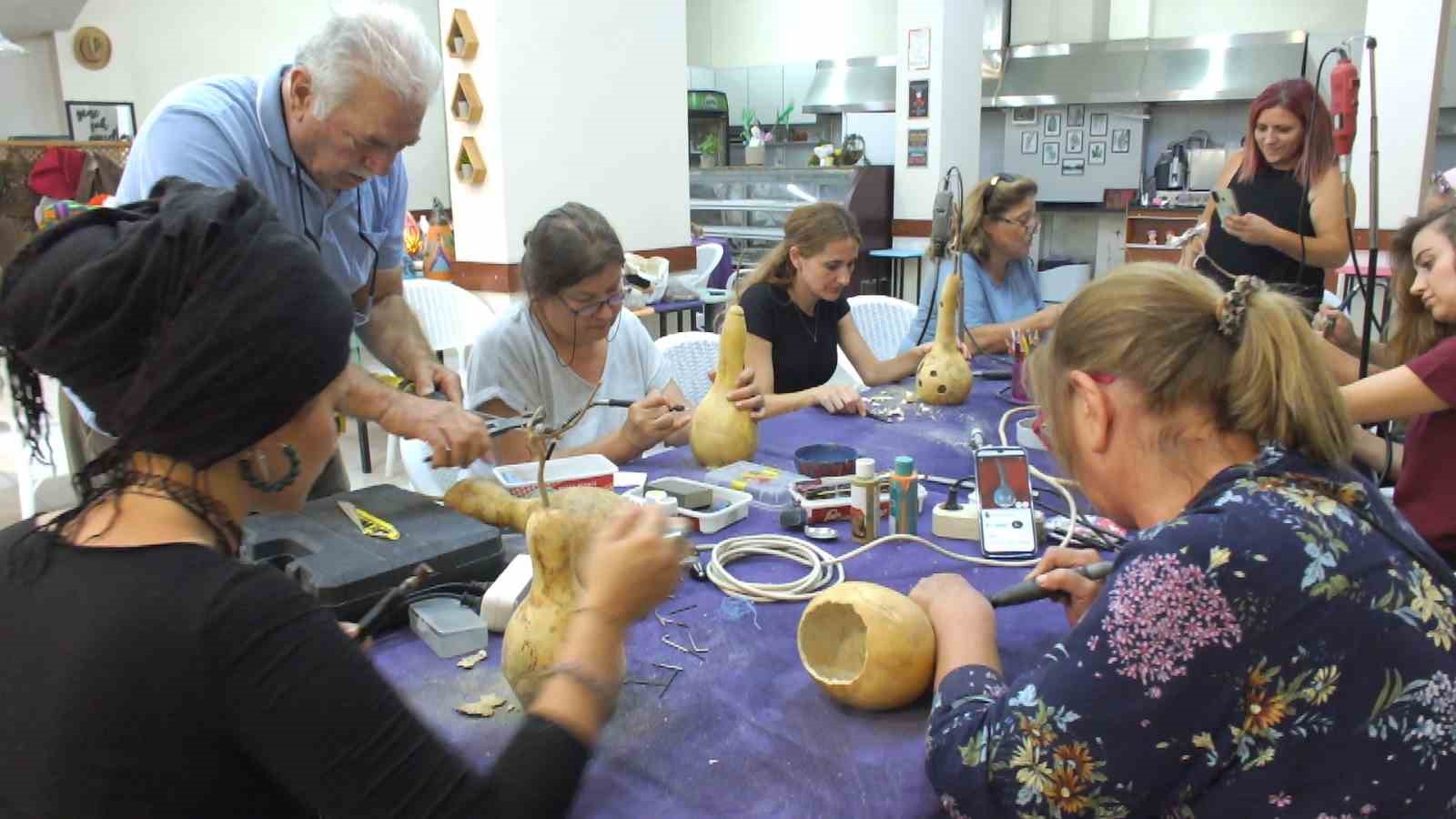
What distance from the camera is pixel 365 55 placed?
1.79m

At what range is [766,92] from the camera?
34.0 feet

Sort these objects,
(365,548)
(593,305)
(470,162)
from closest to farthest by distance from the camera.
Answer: (365,548)
(593,305)
(470,162)

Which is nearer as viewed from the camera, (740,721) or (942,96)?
(740,721)

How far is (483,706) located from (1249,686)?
86 cm

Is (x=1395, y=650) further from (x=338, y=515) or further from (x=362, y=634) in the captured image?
(x=338, y=515)

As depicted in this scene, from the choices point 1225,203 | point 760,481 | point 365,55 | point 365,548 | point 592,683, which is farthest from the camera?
point 1225,203

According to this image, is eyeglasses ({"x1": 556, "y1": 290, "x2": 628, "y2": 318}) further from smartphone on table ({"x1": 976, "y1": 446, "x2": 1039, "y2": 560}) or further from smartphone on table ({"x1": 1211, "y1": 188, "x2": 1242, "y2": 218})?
smartphone on table ({"x1": 1211, "y1": 188, "x2": 1242, "y2": 218})

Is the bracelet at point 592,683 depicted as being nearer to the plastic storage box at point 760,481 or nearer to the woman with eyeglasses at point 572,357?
the plastic storage box at point 760,481

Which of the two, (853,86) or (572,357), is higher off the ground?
(853,86)

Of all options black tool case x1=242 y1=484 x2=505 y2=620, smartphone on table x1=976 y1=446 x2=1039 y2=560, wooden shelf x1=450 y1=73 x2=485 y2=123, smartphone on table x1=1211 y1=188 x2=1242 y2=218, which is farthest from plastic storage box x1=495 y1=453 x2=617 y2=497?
wooden shelf x1=450 y1=73 x2=485 y2=123

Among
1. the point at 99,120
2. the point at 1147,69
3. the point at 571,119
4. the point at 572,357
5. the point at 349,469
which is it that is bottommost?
the point at 349,469

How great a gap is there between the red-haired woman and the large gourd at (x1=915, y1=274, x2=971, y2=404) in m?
1.10

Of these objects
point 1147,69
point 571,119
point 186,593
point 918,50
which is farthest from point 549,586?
point 1147,69

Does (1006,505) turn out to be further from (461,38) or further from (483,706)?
(461,38)
